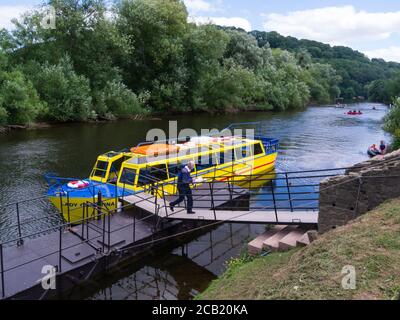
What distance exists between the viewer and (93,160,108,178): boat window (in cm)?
1698

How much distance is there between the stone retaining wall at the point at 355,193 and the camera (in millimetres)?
10109

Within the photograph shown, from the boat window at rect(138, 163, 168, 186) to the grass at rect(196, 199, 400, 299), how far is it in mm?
7128

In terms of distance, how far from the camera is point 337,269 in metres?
7.25

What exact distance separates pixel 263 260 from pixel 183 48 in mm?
50491

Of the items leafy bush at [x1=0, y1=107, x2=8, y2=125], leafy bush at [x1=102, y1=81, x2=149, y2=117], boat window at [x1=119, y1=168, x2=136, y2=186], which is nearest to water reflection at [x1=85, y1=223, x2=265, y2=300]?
boat window at [x1=119, y1=168, x2=136, y2=186]

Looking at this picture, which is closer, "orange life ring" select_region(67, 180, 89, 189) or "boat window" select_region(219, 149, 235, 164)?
"orange life ring" select_region(67, 180, 89, 189)

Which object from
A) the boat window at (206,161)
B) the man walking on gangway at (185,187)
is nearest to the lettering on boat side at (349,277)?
the man walking on gangway at (185,187)

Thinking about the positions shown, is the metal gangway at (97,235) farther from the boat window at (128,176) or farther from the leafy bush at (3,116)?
the leafy bush at (3,116)

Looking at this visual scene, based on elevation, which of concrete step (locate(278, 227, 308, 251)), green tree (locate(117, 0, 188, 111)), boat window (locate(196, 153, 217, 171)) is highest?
green tree (locate(117, 0, 188, 111))

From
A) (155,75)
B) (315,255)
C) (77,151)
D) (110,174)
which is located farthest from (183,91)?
(315,255)

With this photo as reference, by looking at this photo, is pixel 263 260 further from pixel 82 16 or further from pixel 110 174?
pixel 82 16

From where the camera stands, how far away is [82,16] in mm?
47594

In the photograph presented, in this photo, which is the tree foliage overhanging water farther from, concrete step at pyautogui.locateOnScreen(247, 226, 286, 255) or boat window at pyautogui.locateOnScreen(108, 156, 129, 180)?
concrete step at pyautogui.locateOnScreen(247, 226, 286, 255)

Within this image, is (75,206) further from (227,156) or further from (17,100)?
(17,100)
